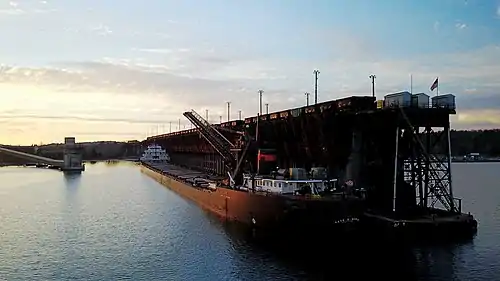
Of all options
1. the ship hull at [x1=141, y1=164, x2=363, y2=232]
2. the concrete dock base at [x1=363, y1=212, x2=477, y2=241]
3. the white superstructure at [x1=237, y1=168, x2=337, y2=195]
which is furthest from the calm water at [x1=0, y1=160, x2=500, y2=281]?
the white superstructure at [x1=237, y1=168, x2=337, y2=195]

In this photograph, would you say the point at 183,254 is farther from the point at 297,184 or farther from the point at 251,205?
the point at 297,184

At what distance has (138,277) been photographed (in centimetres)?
2648

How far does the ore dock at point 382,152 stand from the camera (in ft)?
116

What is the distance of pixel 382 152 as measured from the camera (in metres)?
40.0

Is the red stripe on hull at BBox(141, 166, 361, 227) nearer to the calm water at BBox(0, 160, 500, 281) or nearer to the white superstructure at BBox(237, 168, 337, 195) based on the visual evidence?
the white superstructure at BBox(237, 168, 337, 195)

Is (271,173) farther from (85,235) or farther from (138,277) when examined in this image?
(138,277)

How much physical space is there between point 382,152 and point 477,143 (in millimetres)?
158499

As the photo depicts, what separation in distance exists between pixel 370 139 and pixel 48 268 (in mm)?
24595

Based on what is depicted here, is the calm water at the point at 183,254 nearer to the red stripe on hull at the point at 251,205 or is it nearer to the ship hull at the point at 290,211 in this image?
the ship hull at the point at 290,211

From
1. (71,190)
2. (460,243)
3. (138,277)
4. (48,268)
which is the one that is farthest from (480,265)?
(71,190)

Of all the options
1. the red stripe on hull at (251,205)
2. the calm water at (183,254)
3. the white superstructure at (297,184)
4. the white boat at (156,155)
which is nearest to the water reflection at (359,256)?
the calm water at (183,254)

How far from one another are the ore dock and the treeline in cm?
14543

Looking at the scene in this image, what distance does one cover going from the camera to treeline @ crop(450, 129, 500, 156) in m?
178

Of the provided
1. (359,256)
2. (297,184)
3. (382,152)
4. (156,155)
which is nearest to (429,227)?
(359,256)
